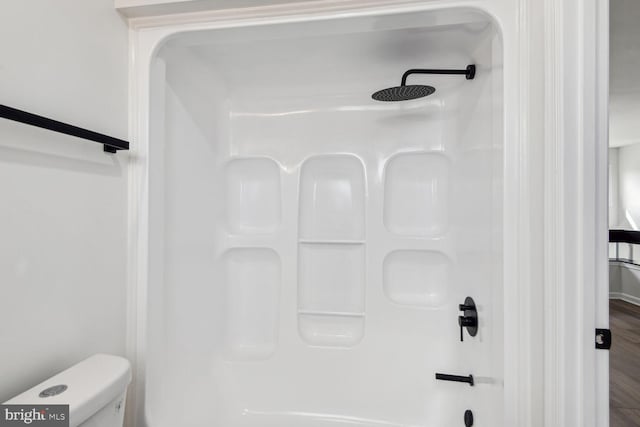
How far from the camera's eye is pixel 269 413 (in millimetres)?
1595

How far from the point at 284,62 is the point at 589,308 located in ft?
4.66

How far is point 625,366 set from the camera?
1.85m

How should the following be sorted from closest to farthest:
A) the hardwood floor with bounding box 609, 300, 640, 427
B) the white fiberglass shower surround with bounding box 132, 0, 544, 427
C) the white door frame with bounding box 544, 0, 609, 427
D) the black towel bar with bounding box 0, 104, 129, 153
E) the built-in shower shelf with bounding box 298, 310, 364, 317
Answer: the black towel bar with bounding box 0, 104, 129, 153, the white door frame with bounding box 544, 0, 609, 427, the white fiberglass shower surround with bounding box 132, 0, 544, 427, the hardwood floor with bounding box 609, 300, 640, 427, the built-in shower shelf with bounding box 298, 310, 364, 317

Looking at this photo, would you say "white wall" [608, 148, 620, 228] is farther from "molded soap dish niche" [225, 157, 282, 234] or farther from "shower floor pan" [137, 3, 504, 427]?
"molded soap dish niche" [225, 157, 282, 234]

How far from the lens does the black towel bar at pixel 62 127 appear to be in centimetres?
71

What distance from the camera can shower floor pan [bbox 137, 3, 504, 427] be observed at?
4.34ft

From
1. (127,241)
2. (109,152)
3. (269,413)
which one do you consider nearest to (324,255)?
(269,413)

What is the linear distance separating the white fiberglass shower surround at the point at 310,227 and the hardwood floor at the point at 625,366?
880 mm

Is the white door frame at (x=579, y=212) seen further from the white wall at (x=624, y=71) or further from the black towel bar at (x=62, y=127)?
the black towel bar at (x=62, y=127)

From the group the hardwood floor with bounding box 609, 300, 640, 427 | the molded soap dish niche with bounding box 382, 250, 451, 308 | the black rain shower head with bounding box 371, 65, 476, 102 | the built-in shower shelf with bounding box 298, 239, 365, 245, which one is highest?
the black rain shower head with bounding box 371, 65, 476, 102

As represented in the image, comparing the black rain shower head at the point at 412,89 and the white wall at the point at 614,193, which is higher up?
the black rain shower head at the point at 412,89

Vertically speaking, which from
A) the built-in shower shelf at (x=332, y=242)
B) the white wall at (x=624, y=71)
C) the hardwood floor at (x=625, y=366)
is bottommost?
the hardwood floor at (x=625, y=366)

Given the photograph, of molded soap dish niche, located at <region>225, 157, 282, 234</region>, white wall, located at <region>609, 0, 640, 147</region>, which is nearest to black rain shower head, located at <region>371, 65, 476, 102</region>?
white wall, located at <region>609, 0, 640, 147</region>

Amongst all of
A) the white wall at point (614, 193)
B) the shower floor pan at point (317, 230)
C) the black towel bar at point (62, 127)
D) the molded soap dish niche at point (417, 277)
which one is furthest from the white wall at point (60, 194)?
the white wall at point (614, 193)
